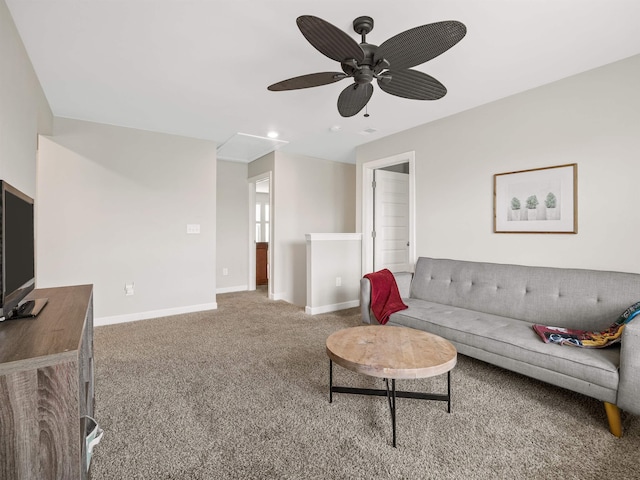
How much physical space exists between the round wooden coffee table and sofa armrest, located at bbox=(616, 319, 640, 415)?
835 mm

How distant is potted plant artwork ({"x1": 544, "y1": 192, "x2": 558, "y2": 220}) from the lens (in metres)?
2.71

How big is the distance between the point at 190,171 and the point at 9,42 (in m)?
2.43

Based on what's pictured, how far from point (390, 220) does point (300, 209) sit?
150 cm

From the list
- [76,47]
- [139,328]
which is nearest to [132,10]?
[76,47]

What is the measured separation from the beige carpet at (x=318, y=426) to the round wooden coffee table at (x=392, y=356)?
0.56 ft

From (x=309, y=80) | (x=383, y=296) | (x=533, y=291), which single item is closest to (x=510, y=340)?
(x=533, y=291)

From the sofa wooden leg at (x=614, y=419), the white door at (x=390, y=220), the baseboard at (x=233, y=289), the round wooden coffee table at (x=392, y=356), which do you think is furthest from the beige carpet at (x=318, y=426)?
the baseboard at (x=233, y=289)

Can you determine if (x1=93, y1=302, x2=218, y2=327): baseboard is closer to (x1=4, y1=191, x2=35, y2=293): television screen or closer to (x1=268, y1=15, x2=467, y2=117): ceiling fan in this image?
(x1=4, y1=191, x2=35, y2=293): television screen

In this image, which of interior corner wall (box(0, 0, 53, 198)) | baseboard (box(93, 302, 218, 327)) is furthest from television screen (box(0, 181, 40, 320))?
baseboard (box(93, 302, 218, 327))

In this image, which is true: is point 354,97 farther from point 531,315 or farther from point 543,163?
point 531,315

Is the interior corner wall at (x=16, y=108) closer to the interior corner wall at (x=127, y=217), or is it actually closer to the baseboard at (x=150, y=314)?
the interior corner wall at (x=127, y=217)

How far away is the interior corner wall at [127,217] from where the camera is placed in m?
3.46

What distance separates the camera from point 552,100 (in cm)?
270

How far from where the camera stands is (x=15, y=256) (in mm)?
1360
